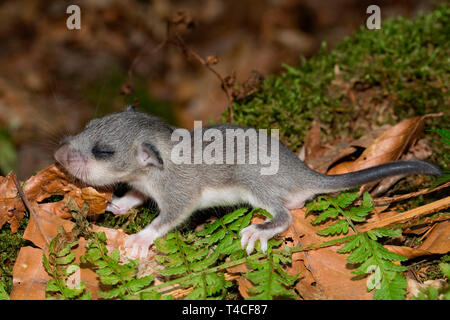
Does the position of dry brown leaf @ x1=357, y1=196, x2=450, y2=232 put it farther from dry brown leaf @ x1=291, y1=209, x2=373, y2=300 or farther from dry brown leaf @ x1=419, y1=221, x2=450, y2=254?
dry brown leaf @ x1=291, y1=209, x2=373, y2=300

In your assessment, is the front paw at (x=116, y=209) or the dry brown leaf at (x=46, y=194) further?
the front paw at (x=116, y=209)

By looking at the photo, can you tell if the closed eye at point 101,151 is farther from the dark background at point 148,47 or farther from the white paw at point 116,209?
the dark background at point 148,47

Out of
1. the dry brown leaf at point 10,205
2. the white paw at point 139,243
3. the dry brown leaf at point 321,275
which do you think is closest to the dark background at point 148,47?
the dry brown leaf at point 10,205

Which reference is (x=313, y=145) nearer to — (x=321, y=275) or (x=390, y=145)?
(x=390, y=145)

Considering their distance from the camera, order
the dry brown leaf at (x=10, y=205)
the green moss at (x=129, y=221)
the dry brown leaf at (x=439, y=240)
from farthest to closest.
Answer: the green moss at (x=129, y=221) < the dry brown leaf at (x=10, y=205) < the dry brown leaf at (x=439, y=240)

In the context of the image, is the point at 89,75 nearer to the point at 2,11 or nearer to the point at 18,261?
the point at 2,11

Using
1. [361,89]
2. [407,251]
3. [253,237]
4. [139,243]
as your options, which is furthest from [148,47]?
[407,251]
